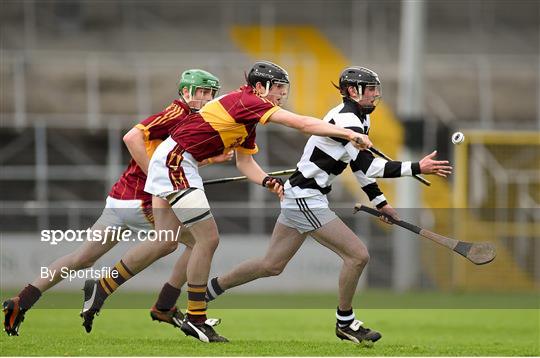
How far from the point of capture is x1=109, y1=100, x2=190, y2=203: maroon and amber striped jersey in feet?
37.5

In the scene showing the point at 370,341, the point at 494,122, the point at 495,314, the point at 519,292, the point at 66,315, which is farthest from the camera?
the point at 494,122

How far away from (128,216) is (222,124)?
1373mm

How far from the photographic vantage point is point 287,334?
13.2 meters

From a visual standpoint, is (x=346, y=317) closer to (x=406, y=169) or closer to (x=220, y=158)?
(x=406, y=169)

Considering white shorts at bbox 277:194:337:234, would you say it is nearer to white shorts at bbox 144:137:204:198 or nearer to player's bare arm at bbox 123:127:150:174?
white shorts at bbox 144:137:204:198

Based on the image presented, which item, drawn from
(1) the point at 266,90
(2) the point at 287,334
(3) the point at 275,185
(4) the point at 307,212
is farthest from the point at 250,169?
(2) the point at 287,334

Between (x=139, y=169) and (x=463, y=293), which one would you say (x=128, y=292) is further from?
(x=139, y=169)

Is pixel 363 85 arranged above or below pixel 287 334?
above

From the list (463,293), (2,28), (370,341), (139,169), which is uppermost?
(2,28)

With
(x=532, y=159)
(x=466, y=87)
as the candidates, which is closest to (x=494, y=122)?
(x=466, y=87)

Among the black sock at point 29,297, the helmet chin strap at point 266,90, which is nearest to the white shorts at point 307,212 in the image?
the helmet chin strap at point 266,90

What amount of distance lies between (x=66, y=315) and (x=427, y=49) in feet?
47.4

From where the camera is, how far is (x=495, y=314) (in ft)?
56.4

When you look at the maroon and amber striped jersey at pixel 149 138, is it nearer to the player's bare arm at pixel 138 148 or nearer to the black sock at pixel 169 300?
the player's bare arm at pixel 138 148
